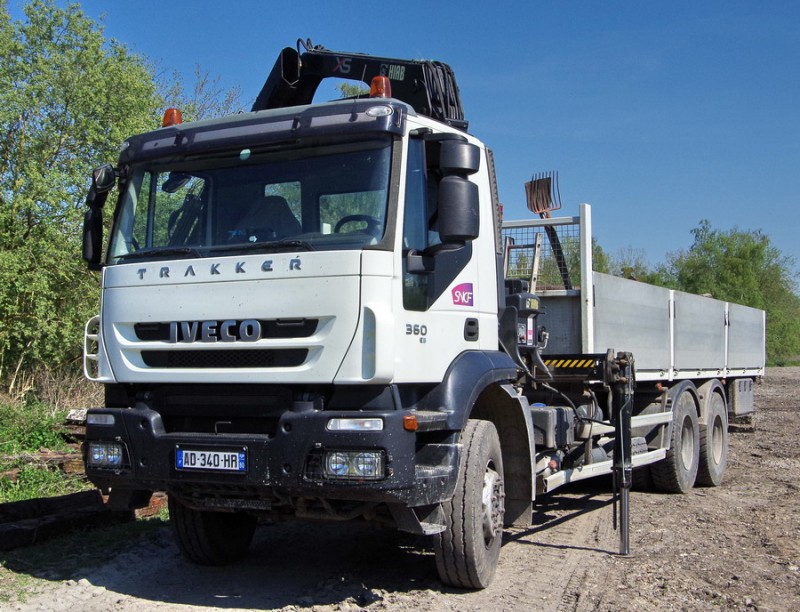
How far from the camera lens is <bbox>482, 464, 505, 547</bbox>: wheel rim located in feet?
18.2

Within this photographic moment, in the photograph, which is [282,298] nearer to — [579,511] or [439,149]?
[439,149]

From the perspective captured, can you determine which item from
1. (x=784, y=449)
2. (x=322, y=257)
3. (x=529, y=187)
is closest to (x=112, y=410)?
(x=322, y=257)

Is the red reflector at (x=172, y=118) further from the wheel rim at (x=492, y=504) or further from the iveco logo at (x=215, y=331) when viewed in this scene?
the wheel rim at (x=492, y=504)

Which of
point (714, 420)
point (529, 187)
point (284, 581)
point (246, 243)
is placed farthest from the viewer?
point (714, 420)

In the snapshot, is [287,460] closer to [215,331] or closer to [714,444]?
[215,331]

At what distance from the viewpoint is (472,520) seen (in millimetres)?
5270

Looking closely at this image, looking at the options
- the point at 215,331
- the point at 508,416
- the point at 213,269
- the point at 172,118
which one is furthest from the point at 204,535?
the point at 172,118

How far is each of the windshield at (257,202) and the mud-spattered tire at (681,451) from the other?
5983mm

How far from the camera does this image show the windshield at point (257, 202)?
16.3ft

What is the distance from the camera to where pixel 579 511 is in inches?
342

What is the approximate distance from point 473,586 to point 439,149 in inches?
111

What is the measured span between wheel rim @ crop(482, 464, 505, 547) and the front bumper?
2.15 feet

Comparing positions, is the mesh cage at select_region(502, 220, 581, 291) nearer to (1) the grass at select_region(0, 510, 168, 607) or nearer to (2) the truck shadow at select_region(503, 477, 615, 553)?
(2) the truck shadow at select_region(503, 477, 615, 553)

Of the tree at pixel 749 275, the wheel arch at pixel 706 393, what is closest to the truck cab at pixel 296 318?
the wheel arch at pixel 706 393
